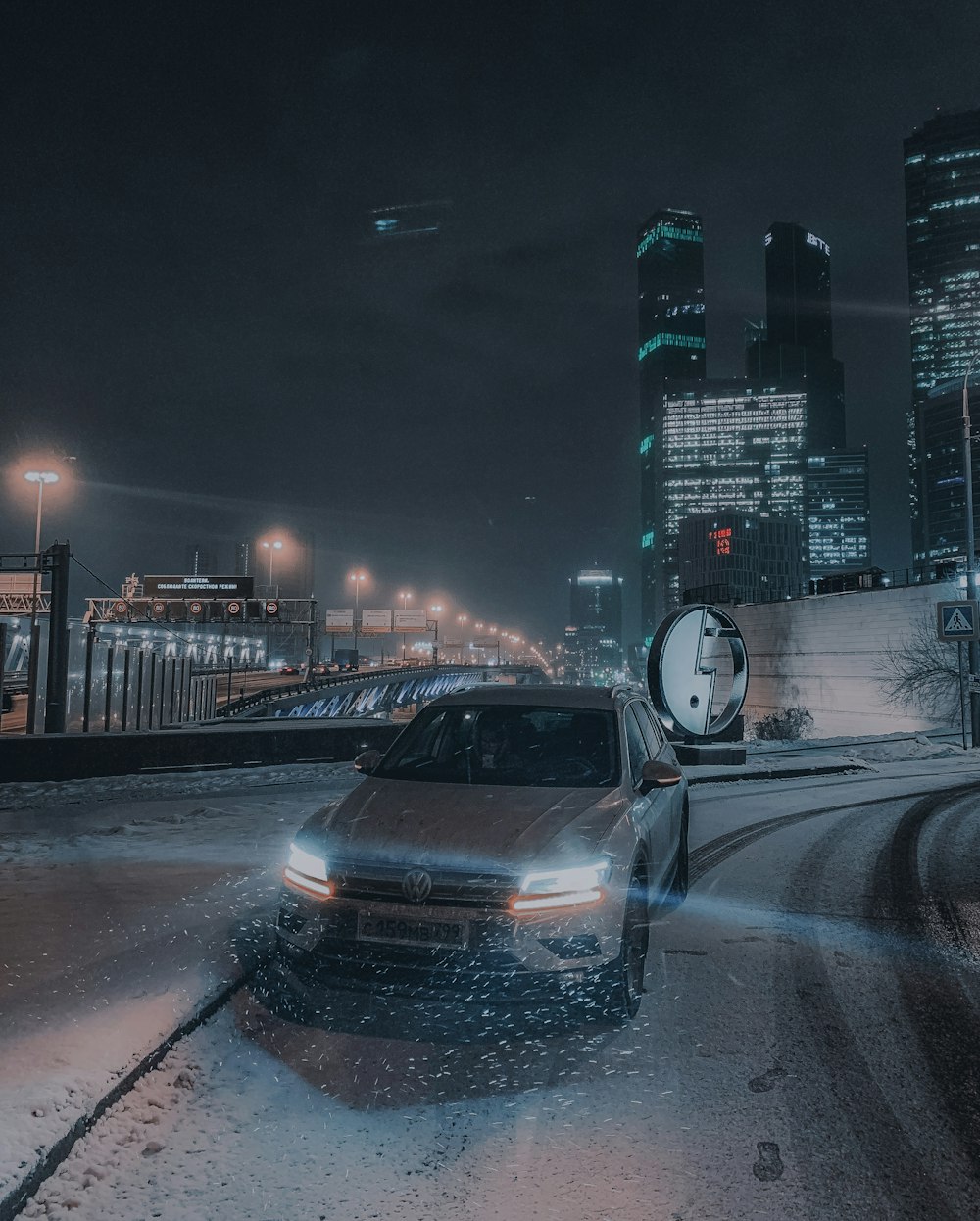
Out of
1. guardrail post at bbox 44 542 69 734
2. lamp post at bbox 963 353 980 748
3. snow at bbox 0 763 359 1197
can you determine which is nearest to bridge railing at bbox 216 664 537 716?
guardrail post at bbox 44 542 69 734

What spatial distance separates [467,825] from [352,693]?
47.2m

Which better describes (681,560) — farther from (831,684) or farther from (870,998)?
(870,998)

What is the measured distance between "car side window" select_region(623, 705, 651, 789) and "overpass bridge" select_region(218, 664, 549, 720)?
619 inches

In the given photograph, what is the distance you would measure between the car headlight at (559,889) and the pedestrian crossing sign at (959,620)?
17828 mm

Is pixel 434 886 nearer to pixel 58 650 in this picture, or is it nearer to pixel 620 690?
pixel 620 690

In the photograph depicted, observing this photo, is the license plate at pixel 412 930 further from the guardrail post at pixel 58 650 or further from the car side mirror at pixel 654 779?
the guardrail post at pixel 58 650

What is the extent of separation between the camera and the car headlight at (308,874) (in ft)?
13.0

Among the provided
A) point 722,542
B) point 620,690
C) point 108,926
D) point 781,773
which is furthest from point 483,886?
point 722,542

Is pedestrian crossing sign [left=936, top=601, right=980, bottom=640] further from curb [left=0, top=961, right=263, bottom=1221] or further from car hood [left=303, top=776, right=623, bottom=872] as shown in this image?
curb [left=0, top=961, right=263, bottom=1221]

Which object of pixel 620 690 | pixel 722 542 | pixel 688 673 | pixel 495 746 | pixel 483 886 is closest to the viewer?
pixel 483 886

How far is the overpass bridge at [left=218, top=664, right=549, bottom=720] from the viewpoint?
34.0m

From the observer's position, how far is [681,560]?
610ft

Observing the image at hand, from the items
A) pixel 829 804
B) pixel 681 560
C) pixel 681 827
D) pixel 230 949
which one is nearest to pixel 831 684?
pixel 829 804

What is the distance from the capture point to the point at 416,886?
148 inches
